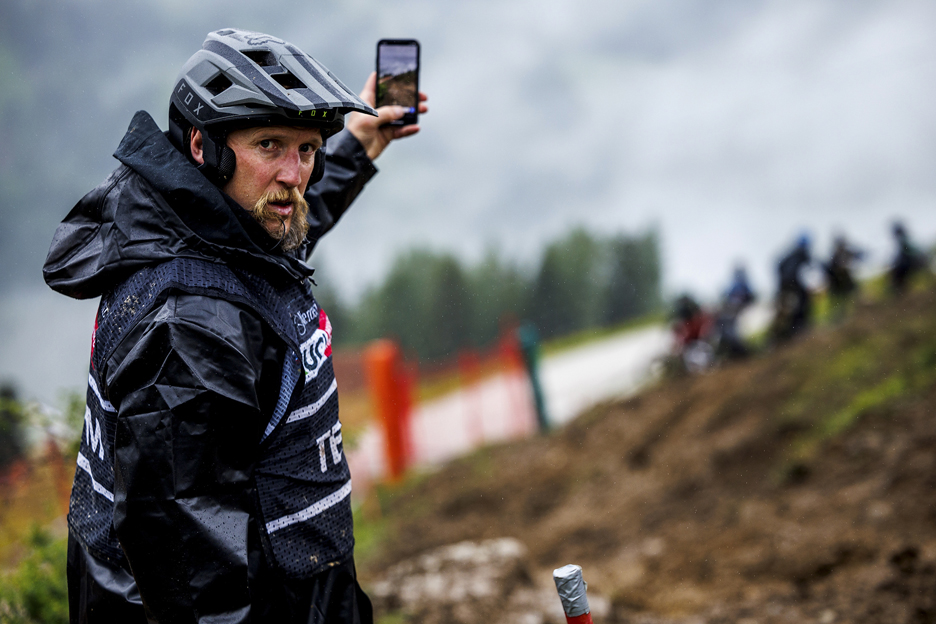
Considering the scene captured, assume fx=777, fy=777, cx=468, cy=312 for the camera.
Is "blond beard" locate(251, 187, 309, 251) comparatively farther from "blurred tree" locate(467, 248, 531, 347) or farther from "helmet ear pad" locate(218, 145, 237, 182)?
"blurred tree" locate(467, 248, 531, 347)

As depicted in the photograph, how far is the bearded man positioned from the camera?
160cm

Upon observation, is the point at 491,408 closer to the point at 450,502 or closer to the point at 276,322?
the point at 450,502

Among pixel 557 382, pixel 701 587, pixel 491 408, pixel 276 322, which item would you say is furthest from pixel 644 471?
pixel 557 382

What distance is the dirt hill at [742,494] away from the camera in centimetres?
523

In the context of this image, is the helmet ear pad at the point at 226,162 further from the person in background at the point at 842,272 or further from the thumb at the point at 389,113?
the person in background at the point at 842,272

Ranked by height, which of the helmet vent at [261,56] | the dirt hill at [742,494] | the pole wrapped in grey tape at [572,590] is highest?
the helmet vent at [261,56]

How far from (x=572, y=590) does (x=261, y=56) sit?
5.06 ft

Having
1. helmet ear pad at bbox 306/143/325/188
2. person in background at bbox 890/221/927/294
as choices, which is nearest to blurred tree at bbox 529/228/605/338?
person in background at bbox 890/221/927/294

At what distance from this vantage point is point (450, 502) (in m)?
9.98

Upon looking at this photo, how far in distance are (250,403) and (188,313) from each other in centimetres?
24

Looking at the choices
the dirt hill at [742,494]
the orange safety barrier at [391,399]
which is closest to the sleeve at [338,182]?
the dirt hill at [742,494]

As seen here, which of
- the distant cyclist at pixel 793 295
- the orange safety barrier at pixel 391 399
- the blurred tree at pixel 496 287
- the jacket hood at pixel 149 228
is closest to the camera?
the jacket hood at pixel 149 228

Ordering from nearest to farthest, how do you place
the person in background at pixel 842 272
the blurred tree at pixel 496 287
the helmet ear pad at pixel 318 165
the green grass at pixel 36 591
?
the helmet ear pad at pixel 318 165, the green grass at pixel 36 591, the person in background at pixel 842 272, the blurred tree at pixel 496 287

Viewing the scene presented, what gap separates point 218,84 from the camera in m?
1.95
